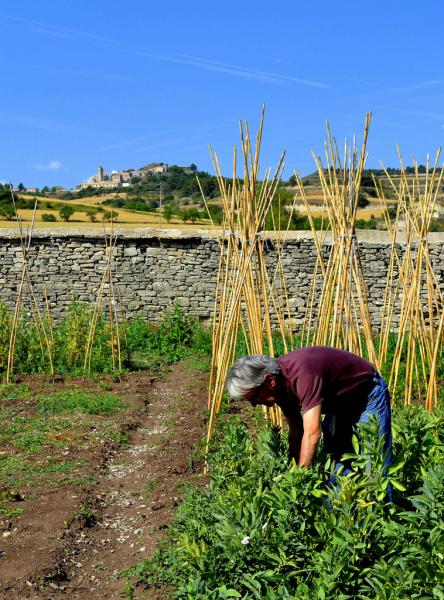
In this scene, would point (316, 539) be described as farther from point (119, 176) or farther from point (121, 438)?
point (119, 176)

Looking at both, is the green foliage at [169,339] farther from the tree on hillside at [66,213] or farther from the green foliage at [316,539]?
the tree on hillside at [66,213]

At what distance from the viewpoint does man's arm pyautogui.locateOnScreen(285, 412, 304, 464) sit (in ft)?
12.9

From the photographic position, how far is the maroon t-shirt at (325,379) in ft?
12.1

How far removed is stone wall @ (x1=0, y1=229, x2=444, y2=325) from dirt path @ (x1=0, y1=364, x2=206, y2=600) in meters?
4.74

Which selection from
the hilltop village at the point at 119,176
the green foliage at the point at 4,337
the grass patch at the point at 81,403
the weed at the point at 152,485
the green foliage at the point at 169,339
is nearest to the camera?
the weed at the point at 152,485

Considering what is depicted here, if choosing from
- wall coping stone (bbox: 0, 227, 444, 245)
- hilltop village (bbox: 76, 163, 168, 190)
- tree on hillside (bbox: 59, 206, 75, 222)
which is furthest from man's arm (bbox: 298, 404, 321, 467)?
hilltop village (bbox: 76, 163, 168, 190)

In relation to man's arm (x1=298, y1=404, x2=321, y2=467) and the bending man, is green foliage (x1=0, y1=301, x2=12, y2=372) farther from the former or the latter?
man's arm (x1=298, y1=404, x2=321, y2=467)

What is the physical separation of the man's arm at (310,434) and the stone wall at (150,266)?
880 centimetres

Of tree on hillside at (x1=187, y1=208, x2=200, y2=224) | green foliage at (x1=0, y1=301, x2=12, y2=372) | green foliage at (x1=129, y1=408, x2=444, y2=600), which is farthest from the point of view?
tree on hillside at (x1=187, y1=208, x2=200, y2=224)

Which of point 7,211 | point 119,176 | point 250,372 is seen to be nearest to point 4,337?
point 250,372

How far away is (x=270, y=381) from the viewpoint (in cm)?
371

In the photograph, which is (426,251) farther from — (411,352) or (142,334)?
(142,334)

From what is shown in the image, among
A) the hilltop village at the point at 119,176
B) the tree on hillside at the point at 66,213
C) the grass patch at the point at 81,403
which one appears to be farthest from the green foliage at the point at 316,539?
the hilltop village at the point at 119,176

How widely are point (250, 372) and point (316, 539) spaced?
799mm
